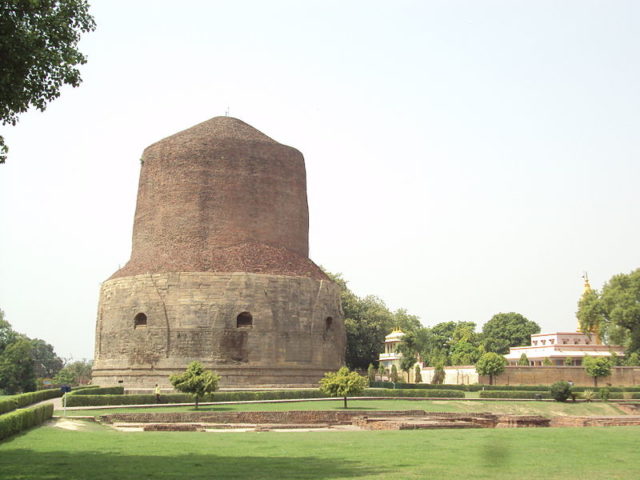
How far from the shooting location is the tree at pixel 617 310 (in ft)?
147

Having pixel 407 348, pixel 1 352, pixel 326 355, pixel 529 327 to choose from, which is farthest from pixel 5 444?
pixel 529 327

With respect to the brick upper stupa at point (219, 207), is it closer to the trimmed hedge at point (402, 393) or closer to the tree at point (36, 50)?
the trimmed hedge at point (402, 393)

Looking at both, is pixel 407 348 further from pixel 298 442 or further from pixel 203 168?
pixel 298 442

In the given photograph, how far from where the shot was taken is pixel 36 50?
9.84 meters

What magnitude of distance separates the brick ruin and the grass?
603 inches

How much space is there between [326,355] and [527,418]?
14999 millimetres

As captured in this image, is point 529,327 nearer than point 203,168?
No

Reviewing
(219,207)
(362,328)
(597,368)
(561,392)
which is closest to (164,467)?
(561,392)

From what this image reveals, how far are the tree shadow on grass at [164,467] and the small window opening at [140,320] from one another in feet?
67.4

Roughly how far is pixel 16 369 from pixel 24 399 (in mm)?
30026

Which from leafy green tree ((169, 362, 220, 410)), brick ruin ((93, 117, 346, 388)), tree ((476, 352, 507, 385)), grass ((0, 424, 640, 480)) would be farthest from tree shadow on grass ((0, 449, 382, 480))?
tree ((476, 352, 507, 385))

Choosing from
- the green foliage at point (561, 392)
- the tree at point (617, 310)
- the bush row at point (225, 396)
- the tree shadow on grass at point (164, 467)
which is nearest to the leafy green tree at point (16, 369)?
the bush row at point (225, 396)

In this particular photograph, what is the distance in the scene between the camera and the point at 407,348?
44344 millimetres

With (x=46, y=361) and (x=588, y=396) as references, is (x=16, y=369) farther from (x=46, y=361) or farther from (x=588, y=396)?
(x=46, y=361)
